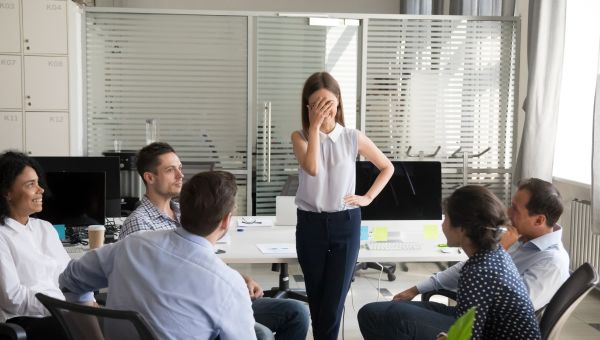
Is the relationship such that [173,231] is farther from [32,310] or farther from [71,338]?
[32,310]

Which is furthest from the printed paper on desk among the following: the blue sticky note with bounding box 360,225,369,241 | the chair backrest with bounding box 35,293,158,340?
the chair backrest with bounding box 35,293,158,340

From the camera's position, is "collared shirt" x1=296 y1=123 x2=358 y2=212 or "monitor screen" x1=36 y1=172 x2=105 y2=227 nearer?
"collared shirt" x1=296 y1=123 x2=358 y2=212

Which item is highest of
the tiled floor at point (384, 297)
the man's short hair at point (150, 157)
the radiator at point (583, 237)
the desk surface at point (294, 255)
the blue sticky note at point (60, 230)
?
the man's short hair at point (150, 157)

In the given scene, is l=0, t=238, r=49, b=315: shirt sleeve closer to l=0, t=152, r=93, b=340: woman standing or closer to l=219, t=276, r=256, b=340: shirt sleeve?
l=0, t=152, r=93, b=340: woman standing

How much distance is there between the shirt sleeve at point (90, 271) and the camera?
1.91 meters

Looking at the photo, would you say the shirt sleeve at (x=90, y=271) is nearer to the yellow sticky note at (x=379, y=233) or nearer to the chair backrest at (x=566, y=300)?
the chair backrest at (x=566, y=300)

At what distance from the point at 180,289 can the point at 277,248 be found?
159 cm

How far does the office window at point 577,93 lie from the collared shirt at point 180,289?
4124 millimetres

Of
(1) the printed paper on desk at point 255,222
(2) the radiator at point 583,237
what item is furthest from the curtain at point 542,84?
(1) the printed paper on desk at point 255,222

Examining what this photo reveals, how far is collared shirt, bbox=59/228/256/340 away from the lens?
173cm

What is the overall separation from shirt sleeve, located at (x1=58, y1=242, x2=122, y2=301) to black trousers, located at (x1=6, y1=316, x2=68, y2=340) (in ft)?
1.36

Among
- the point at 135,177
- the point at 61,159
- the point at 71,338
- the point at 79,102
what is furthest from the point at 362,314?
the point at 79,102

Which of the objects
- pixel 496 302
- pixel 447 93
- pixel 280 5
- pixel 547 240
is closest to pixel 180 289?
pixel 496 302

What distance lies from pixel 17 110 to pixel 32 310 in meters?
3.49
